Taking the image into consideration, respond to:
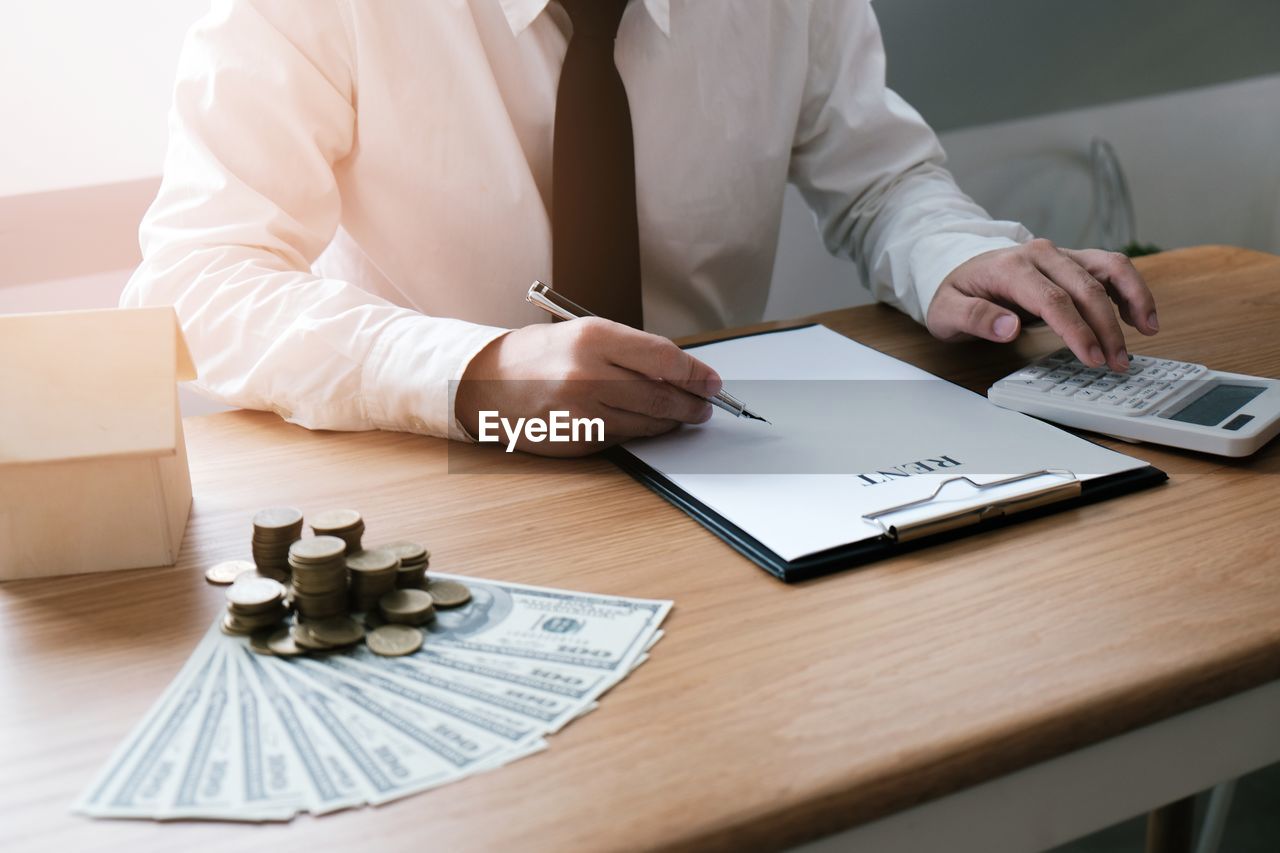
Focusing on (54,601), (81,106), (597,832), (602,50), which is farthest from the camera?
(81,106)

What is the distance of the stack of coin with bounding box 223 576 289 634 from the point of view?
22.7 inches

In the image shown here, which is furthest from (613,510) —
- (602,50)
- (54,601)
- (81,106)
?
(81,106)

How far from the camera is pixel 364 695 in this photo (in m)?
0.53

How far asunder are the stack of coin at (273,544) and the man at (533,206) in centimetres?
23

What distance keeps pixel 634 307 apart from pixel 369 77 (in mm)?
357

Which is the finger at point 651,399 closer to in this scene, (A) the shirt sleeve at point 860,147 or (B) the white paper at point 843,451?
(B) the white paper at point 843,451

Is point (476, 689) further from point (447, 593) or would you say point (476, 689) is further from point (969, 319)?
point (969, 319)

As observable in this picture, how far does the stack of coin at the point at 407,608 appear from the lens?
58 centimetres

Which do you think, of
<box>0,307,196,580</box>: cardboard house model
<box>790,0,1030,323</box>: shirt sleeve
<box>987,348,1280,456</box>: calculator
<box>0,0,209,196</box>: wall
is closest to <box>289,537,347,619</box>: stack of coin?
<box>0,307,196,580</box>: cardboard house model

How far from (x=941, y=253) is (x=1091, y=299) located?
0.72ft

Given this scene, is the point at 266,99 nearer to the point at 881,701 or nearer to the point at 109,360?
the point at 109,360

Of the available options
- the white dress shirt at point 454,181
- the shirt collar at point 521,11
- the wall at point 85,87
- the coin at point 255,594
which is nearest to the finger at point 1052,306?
the white dress shirt at point 454,181

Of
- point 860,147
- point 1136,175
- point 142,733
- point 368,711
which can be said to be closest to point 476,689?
point 368,711

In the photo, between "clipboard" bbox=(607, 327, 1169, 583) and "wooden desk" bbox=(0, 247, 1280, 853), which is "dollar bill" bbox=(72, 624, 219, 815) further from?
"clipboard" bbox=(607, 327, 1169, 583)
